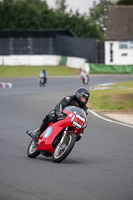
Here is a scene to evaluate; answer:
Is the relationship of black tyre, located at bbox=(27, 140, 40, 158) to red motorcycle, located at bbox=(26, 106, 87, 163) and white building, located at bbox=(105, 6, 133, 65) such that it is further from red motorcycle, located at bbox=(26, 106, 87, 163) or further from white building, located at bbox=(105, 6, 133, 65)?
white building, located at bbox=(105, 6, 133, 65)

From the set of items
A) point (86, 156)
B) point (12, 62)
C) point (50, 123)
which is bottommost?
point (12, 62)

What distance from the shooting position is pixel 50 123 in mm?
10695

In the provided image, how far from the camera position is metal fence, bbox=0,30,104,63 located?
6894cm

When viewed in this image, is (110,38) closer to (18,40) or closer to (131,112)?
(18,40)

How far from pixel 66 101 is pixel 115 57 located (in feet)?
200

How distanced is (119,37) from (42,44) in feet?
30.5

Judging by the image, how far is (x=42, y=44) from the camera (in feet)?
236

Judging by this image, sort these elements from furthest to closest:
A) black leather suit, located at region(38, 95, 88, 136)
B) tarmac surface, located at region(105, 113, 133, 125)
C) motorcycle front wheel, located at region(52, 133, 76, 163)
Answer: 1. tarmac surface, located at region(105, 113, 133, 125)
2. black leather suit, located at region(38, 95, 88, 136)
3. motorcycle front wheel, located at region(52, 133, 76, 163)

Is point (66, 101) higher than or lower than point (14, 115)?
higher

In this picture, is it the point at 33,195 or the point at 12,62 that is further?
the point at 12,62

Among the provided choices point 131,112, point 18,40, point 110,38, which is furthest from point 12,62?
point 131,112

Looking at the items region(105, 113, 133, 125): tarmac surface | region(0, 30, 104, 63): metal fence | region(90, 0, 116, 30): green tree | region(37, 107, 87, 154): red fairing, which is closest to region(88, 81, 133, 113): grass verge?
region(105, 113, 133, 125): tarmac surface

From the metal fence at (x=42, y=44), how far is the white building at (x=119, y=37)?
1.37m

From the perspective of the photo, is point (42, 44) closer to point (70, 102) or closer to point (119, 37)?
point (119, 37)
